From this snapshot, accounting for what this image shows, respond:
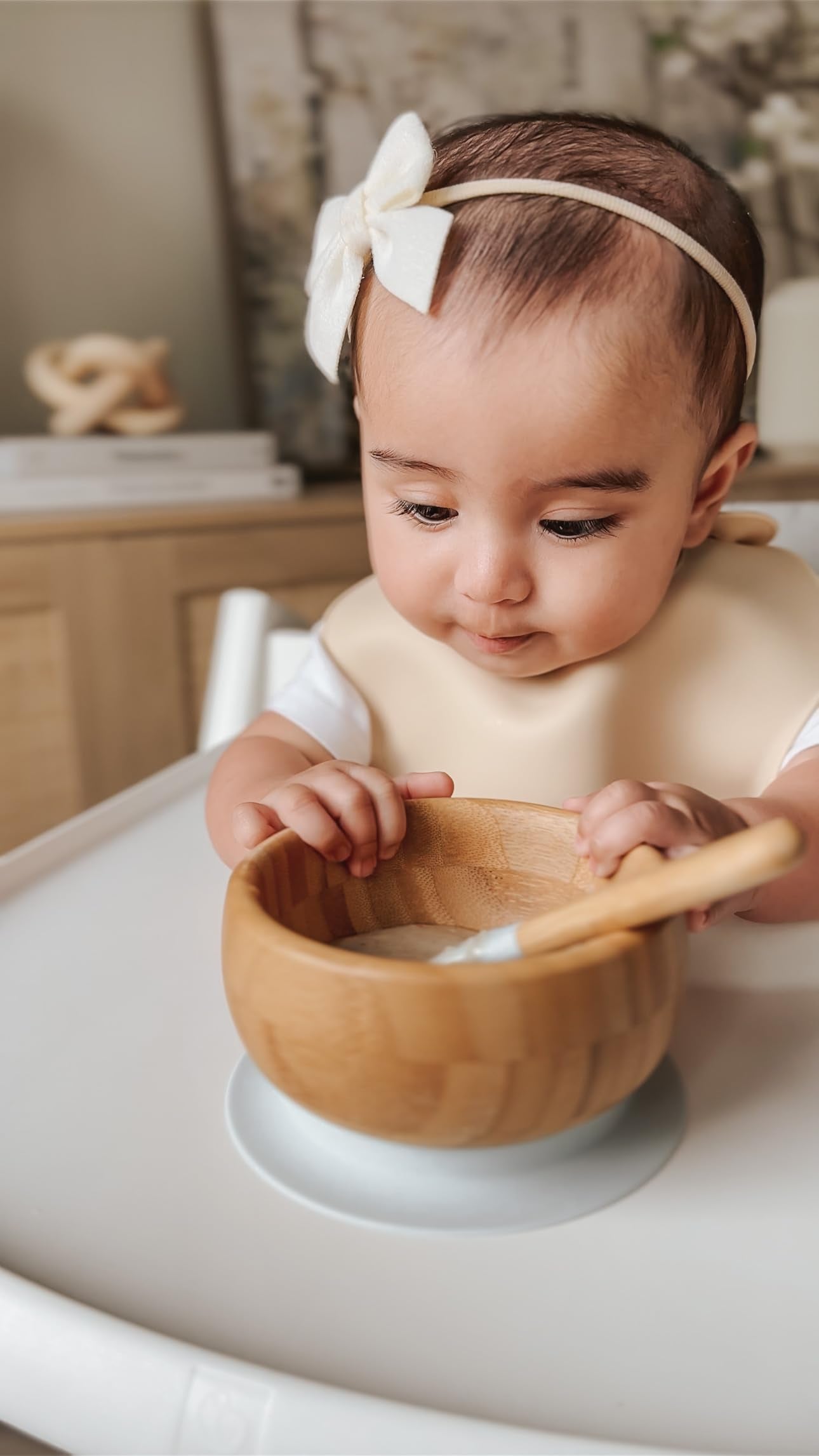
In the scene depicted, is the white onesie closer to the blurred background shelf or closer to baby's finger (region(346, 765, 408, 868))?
baby's finger (region(346, 765, 408, 868))

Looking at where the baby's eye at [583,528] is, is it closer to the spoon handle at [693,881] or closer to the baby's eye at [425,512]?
the baby's eye at [425,512]

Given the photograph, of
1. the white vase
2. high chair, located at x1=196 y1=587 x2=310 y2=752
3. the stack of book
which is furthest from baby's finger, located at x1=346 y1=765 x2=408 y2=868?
the stack of book

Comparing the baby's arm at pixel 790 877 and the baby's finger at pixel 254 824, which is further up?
the baby's finger at pixel 254 824

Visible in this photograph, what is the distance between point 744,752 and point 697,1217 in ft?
1.33

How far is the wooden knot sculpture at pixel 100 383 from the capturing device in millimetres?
1932

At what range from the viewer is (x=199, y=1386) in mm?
A: 326

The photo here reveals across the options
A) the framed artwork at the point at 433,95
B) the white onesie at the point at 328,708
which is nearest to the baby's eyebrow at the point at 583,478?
the white onesie at the point at 328,708

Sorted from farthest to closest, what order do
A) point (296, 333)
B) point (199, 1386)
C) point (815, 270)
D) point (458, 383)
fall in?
point (815, 270) → point (296, 333) → point (458, 383) → point (199, 1386)

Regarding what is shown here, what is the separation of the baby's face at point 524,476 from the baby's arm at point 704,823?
0.14 meters

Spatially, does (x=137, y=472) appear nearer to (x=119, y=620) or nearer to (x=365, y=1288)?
(x=119, y=620)

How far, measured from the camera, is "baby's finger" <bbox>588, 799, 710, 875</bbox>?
48cm

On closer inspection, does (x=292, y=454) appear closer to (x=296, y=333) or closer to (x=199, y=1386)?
(x=296, y=333)

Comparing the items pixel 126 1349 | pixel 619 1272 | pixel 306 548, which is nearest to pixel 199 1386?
pixel 126 1349

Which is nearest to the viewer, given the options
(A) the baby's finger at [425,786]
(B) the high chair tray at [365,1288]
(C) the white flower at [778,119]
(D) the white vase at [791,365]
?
(B) the high chair tray at [365,1288]
